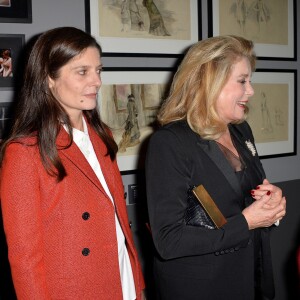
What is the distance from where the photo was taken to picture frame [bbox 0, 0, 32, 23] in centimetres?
221

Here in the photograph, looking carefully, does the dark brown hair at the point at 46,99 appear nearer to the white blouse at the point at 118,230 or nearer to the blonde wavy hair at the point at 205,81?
the white blouse at the point at 118,230

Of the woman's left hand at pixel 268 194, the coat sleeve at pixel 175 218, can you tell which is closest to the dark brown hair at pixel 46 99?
the coat sleeve at pixel 175 218

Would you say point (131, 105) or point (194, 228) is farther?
point (131, 105)

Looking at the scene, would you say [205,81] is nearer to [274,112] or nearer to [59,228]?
[59,228]

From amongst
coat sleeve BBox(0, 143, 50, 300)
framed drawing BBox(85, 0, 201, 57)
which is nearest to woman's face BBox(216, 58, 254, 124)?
coat sleeve BBox(0, 143, 50, 300)

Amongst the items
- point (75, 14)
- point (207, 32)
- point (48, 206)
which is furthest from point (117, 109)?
point (48, 206)

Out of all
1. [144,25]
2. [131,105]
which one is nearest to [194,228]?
[131,105]

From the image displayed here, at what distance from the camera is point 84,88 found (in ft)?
5.55

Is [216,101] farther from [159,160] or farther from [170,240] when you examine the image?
[170,240]

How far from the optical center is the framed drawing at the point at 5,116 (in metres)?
2.24

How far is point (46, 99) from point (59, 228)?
20.3 inches

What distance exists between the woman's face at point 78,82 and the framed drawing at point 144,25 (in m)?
0.83

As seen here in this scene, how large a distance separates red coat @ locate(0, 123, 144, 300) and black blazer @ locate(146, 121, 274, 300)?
22cm

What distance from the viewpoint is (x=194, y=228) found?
168 centimetres
